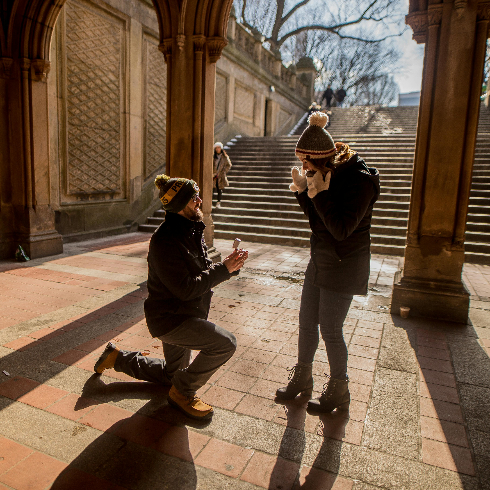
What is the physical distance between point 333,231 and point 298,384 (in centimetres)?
115

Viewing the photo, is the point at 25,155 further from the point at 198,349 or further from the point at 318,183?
the point at 318,183

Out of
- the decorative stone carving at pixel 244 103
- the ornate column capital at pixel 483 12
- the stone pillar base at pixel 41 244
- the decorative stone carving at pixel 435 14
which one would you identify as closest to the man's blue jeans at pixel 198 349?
the decorative stone carving at pixel 435 14

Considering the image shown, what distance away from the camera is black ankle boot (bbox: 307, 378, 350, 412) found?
8.86 ft

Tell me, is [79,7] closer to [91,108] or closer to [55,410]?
[91,108]

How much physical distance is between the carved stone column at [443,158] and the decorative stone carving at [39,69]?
5974mm

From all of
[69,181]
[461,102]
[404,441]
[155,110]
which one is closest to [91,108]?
[69,181]

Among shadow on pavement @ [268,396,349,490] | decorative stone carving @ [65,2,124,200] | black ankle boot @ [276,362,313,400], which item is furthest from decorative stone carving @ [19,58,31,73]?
shadow on pavement @ [268,396,349,490]

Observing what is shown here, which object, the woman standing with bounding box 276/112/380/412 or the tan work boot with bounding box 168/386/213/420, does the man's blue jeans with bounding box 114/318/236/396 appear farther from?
the woman standing with bounding box 276/112/380/412

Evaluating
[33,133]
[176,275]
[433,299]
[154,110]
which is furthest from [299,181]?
[154,110]

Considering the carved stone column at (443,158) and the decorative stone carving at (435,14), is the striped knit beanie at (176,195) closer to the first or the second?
the carved stone column at (443,158)

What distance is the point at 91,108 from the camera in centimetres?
931

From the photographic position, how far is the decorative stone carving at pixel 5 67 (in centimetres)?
716

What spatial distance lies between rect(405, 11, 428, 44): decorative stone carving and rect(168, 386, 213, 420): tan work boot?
14.9 feet

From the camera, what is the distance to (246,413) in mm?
2705
